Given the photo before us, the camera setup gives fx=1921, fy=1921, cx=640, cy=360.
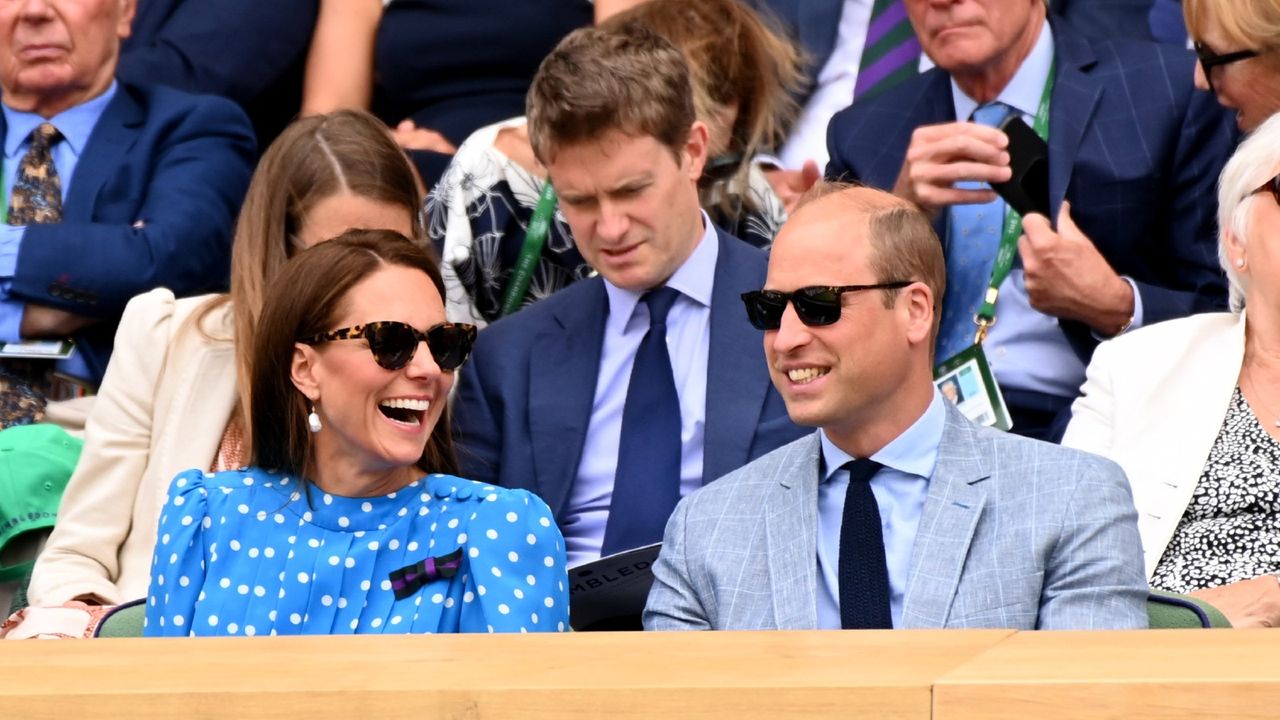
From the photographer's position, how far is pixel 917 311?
2883 mm

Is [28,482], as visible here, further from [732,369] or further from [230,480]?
[732,369]

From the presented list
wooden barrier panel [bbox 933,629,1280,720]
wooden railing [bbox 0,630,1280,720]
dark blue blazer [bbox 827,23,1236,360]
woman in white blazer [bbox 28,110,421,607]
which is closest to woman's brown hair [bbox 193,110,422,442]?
woman in white blazer [bbox 28,110,421,607]

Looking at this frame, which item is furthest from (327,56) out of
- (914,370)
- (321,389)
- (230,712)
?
(230,712)

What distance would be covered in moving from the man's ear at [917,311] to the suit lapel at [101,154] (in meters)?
2.23

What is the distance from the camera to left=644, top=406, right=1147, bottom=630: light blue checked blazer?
262 cm

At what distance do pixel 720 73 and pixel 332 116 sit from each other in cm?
92

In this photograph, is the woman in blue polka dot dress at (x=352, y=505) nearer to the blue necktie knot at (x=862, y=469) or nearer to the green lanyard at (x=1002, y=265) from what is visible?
the blue necktie knot at (x=862, y=469)

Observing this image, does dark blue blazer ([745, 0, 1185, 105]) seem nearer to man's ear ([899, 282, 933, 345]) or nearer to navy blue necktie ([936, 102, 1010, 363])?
navy blue necktie ([936, 102, 1010, 363])

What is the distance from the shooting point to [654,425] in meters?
3.53

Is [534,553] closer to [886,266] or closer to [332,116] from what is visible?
[886,266]

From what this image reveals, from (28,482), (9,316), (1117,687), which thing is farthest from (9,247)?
(1117,687)

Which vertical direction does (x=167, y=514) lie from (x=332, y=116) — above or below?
below

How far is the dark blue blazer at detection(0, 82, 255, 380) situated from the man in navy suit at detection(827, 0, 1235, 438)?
1494 mm

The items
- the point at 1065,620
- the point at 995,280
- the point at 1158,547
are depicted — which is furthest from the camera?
the point at 995,280
